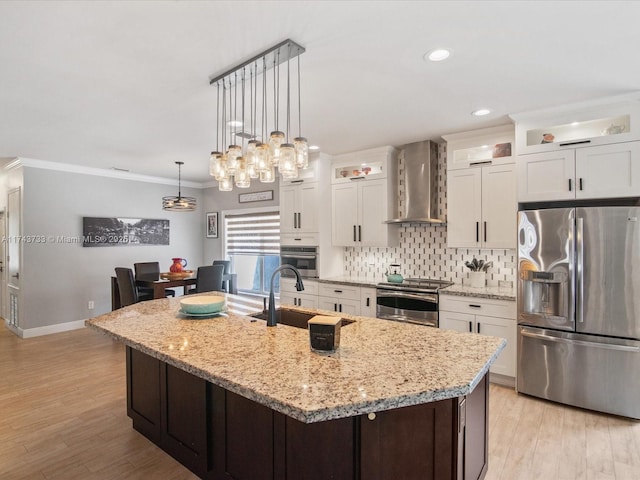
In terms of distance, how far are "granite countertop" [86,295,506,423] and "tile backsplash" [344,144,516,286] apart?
2.24m

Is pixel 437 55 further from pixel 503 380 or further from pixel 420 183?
pixel 503 380

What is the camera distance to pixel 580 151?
10.2 feet

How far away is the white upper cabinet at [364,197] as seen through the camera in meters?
4.47

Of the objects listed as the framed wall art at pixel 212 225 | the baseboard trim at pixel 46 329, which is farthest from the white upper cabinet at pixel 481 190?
the baseboard trim at pixel 46 329

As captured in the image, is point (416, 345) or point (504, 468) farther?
point (504, 468)

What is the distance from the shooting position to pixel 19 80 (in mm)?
2627

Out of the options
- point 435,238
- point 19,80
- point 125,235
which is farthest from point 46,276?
point 435,238

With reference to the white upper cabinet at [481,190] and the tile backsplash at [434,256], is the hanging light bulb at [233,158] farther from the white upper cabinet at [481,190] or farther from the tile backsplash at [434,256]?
the tile backsplash at [434,256]

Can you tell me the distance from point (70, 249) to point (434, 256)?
5.59m

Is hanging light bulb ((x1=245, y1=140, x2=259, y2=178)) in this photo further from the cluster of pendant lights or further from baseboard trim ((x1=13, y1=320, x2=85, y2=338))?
baseboard trim ((x1=13, y1=320, x2=85, y2=338))

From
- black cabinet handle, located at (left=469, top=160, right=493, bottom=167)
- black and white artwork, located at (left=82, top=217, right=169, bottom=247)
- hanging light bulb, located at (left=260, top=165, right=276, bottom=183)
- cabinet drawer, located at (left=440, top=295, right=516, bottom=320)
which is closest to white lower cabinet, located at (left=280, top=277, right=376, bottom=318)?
cabinet drawer, located at (left=440, top=295, right=516, bottom=320)

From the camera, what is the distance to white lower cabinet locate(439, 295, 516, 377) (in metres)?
3.40

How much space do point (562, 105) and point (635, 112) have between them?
532 millimetres

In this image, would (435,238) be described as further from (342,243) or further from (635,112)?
(635,112)
